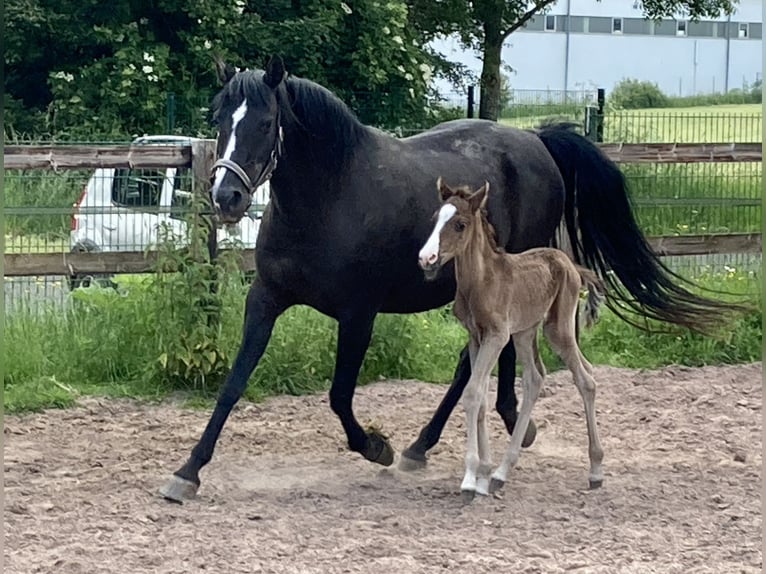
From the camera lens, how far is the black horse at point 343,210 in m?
4.96

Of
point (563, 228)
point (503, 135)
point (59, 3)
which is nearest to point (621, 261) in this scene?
point (563, 228)

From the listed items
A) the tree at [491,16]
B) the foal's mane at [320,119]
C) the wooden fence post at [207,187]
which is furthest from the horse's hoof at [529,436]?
the tree at [491,16]

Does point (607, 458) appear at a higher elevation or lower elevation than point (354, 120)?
lower

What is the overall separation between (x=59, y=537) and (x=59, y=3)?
13360mm

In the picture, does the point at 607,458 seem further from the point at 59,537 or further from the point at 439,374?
the point at 59,537

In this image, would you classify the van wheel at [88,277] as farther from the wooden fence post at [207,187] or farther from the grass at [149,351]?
the wooden fence post at [207,187]

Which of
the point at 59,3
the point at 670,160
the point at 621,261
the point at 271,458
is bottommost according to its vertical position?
the point at 271,458

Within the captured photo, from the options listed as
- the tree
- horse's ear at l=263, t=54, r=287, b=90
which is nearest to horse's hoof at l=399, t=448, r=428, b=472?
horse's ear at l=263, t=54, r=287, b=90

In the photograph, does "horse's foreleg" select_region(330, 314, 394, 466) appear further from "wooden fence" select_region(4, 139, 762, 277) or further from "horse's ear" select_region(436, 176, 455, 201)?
"wooden fence" select_region(4, 139, 762, 277)

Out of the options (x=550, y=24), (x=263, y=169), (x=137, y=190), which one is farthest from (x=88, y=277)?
(x=550, y=24)

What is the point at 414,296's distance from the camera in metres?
5.66

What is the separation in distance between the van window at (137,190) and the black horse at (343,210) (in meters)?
2.49

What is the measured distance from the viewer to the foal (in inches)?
195

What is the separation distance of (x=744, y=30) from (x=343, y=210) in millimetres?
26591
